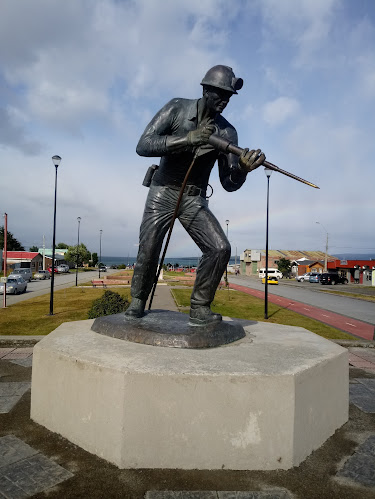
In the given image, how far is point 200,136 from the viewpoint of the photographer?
399 centimetres

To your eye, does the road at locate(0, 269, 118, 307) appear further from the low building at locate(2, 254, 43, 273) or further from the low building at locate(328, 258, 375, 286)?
the low building at locate(328, 258, 375, 286)

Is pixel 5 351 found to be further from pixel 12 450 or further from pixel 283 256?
pixel 283 256

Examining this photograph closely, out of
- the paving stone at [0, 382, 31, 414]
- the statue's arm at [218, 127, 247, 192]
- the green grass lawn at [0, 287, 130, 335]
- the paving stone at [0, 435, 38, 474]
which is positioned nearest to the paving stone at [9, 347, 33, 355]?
the green grass lawn at [0, 287, 130, 335]

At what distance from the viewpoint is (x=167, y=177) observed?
476cm

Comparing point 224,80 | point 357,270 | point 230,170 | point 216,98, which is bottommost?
point 357,270

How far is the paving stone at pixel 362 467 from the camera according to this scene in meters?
2.95

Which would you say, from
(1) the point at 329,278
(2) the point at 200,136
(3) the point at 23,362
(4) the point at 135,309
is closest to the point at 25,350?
(3) the point at 23,362

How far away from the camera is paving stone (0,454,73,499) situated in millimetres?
2674

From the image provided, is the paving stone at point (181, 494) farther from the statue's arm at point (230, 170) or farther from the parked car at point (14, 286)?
the parked car at point (14, 286)

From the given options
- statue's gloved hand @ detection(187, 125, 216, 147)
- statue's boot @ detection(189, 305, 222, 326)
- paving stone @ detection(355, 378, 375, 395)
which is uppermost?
statue's gloved hand @ detection(187, 125, 216, 147)

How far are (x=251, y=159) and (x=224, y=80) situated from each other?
3.40ft

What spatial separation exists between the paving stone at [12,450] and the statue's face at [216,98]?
Result: 4064 millimetres

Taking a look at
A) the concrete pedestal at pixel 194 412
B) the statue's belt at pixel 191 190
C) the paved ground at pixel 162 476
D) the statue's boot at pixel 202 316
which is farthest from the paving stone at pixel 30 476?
the statue's belt at pixel 191 190

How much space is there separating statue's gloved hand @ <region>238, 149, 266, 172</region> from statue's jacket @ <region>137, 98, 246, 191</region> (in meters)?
0.62
